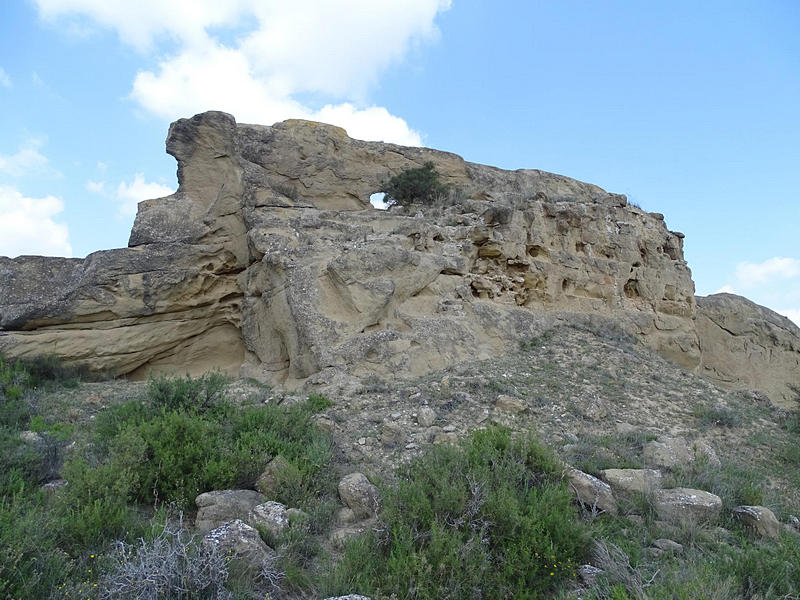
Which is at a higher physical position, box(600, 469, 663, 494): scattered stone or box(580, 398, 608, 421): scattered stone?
box(580, 398, 608, 421): scattered stone

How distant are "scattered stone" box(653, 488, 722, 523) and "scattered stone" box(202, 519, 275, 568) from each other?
3203 mm

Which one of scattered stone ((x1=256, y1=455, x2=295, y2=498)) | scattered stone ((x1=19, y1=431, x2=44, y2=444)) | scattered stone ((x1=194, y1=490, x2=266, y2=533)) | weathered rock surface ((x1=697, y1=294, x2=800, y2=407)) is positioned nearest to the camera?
scattered stone ((x1=194, y1=490, x2=266, y2=533))

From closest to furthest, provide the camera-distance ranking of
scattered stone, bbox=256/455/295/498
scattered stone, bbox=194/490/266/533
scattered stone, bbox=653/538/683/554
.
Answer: scattered stone, bbox=653/538/683/554
scattered stone, bbox=194/490/266/533
scattered stone, bbox=256/455/295/498

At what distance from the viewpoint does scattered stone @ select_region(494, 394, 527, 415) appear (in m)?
6.87

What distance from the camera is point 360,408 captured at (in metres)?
6.79

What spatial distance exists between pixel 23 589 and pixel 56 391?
20.3 feet

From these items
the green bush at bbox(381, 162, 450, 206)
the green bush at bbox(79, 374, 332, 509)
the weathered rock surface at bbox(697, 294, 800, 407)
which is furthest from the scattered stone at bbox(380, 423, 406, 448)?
the weathered rock surface at bbox(697, 294, 800, 407)

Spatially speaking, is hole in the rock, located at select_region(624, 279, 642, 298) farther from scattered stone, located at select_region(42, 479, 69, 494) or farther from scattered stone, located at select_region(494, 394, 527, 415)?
scattered stone, located at select_region(42, 479, 69, 494)

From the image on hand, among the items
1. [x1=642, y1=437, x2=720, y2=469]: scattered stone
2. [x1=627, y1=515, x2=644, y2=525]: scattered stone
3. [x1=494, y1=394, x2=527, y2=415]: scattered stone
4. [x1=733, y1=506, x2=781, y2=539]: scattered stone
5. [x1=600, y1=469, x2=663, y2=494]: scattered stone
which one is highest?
[x1=494, y1=394, x2=527, y2=415]: scattered stone

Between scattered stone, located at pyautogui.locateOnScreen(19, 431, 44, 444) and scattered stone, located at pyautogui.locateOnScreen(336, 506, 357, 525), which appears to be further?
scattered stone, located at pyautogui.locateOnScreen(19, 431, 44, 444)

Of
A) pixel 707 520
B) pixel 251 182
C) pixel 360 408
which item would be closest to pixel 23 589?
pixel 360 408

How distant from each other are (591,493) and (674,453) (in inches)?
74.9

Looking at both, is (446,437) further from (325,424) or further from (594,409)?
(594,409)

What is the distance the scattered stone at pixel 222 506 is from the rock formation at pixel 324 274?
321 centimetres
